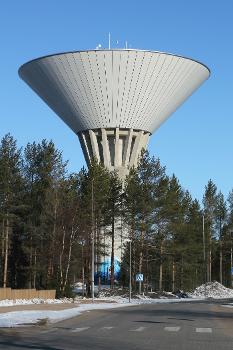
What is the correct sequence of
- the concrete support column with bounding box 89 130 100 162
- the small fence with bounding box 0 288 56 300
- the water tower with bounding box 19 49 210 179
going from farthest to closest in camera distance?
the concrete support column with bounding box 89 130 100 162 → the water tower with bounding box 19 49 210 179 → the small fence with bounding box 0 288 56 300

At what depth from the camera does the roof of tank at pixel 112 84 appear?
290 ft

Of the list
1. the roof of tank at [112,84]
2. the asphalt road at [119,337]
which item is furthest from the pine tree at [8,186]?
the asphalt road at [119,337]

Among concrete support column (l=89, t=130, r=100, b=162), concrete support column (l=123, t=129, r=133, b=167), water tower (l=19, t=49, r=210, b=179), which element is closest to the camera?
water tower (l=19, t=49, r=210, b=179)

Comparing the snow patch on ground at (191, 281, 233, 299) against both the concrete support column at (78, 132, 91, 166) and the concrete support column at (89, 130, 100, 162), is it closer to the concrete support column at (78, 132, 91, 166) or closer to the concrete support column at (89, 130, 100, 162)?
the concrete support column at (89, 130, 100, 162)

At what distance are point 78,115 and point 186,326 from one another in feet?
234

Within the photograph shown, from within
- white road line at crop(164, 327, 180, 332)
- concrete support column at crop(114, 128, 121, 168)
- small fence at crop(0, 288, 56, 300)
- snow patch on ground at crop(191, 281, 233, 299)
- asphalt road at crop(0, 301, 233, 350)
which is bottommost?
snow patch on ground at crop(191, 281, 233, 299)

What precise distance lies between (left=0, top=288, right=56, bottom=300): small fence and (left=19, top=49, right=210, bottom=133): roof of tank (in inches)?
1720

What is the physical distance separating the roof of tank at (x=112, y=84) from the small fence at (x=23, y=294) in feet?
143

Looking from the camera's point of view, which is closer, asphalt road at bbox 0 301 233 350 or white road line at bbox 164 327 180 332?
asphalt road at bbox 0 301 233 350

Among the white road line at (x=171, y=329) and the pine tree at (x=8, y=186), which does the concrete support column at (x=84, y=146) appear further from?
the white road line at (x=171, y=329)

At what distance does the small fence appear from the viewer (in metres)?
42.6

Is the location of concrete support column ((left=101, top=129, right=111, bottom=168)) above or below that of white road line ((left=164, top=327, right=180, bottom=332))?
above

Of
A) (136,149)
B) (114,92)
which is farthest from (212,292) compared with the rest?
(114,92)

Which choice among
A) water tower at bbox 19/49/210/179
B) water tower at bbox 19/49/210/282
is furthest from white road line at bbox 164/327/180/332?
water tower at bbox 19/49/210/179
